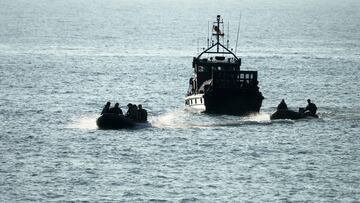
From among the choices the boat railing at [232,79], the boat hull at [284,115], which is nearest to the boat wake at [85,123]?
the boat railing at [232,79]

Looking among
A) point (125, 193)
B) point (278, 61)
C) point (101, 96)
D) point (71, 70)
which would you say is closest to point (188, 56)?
point (278, 61)

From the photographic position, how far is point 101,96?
103 meters

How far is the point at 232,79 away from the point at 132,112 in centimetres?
857

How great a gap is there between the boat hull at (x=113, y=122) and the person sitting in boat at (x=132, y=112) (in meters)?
0.57

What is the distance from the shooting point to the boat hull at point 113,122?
3095 inches

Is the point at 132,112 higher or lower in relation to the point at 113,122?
higher

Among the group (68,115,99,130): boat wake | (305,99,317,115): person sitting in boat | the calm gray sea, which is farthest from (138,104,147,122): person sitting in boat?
(305,99,317,115): person sitting in boat

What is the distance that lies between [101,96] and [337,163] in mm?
37193

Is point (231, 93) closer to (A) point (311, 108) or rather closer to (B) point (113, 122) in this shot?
(A) point (311, 108)

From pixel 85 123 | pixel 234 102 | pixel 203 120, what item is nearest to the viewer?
pixel 85 123

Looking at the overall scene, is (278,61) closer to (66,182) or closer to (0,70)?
(0,70)

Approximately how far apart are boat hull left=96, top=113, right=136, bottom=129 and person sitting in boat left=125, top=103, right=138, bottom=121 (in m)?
0.57

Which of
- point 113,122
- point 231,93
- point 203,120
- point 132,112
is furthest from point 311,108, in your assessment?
point 113,122

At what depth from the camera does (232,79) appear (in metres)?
85.8
